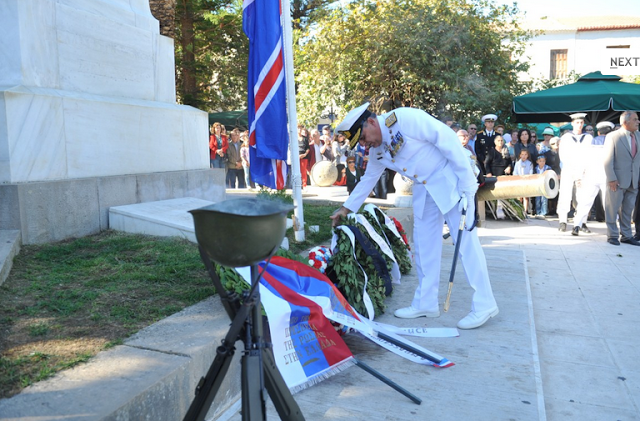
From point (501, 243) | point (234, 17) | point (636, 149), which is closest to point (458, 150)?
point (501, 243)

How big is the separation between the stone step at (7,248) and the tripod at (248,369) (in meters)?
2.50

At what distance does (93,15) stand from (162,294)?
395 cm

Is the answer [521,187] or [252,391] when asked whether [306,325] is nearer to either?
[252,391]

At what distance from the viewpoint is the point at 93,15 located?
6359 mm

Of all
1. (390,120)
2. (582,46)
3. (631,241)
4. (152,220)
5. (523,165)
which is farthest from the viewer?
(582,46)

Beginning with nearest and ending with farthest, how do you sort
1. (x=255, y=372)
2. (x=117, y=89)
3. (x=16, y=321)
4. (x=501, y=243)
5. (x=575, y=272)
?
(x=255, y=372) → (x=16, y=321) → (x=117, y=89) → (x=575, y=272) → (x=501, y=243)

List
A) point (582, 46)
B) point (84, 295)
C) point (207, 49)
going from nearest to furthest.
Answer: point (84, 295) < point (207, 49) < point (582, 46)

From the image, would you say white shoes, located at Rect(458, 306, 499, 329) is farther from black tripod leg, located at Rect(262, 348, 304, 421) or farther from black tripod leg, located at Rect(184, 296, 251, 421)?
Answer: black tripod leg, located at Rect(184, 296, 251, 421)

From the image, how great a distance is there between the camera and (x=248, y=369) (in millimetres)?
1982

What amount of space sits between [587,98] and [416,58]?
17.3 ft

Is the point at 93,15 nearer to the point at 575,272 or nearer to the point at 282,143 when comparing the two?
the point at 282,143

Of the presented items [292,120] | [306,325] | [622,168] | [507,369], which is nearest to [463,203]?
[507,369]

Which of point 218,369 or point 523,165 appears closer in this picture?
point 218,369

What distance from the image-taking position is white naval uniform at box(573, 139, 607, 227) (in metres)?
10.7
